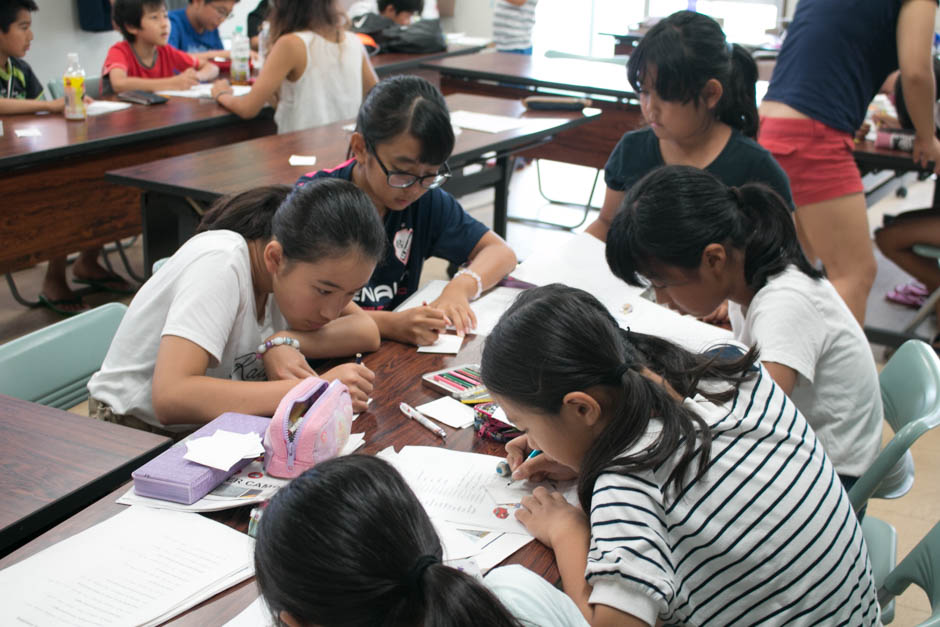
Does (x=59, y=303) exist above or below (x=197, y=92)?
below

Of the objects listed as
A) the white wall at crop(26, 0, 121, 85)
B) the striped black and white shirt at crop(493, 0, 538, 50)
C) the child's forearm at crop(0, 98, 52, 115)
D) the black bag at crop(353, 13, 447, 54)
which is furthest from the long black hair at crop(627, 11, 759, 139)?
the white wall at crop(26, 0, 121, 85)

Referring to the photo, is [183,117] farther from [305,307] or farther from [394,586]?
[394,586]

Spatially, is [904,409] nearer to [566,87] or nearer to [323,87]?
[323,87]

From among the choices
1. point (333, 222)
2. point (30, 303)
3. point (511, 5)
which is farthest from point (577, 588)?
point (511, 5)

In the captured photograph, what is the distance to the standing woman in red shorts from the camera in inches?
100.0

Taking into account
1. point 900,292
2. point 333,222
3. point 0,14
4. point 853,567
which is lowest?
point 900,292

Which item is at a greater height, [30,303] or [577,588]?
[577,588]

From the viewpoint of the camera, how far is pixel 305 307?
1554 millimetres

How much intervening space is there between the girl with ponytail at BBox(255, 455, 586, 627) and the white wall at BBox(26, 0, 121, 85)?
231 inches

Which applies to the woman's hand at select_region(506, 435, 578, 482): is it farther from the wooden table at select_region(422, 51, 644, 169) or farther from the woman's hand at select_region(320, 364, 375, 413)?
the wooden table at select_region(422, 51, 644, 169)

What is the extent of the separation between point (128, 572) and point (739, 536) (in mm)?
724

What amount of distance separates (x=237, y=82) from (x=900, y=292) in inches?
128

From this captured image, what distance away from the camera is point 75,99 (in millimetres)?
3400

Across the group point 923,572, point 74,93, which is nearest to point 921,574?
point 923,572
